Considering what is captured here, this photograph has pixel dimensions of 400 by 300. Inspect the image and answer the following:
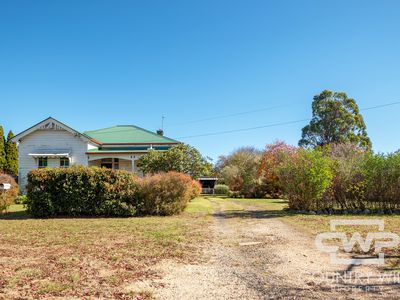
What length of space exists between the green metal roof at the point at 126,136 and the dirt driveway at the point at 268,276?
2336 cm

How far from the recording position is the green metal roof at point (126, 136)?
31.2 m

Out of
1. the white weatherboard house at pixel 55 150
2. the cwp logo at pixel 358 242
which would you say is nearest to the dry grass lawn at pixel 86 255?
the cwp logo at pixel 358 242

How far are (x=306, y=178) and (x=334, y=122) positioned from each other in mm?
32321

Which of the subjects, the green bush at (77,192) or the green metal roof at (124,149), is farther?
the green metal roof at (124,149)

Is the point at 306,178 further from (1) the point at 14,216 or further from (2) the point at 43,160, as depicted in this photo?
(2) the point at 43,160

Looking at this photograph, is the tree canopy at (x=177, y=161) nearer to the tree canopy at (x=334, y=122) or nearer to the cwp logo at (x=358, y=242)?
the cwp logo at (x=358, y=242)

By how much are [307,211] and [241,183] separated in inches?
760

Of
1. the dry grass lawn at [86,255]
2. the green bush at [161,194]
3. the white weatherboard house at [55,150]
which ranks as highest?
the white weatherboard house at [55,150]

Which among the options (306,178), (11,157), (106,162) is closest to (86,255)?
(306,178)

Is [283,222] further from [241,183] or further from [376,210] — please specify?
[241,183]

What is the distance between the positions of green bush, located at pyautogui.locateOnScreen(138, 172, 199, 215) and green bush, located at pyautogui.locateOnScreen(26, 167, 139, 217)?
1.99 ft

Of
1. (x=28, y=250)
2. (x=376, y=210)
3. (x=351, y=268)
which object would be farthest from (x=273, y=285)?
(x=376, y=210)

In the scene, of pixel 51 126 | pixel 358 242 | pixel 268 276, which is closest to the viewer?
pixel 268 276

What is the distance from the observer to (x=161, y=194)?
1573 cm
